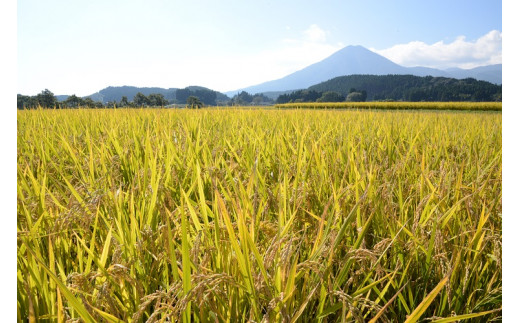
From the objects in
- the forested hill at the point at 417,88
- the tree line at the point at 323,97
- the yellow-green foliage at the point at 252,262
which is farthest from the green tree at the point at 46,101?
the forested hill at the point at 417,88

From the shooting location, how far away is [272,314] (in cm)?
58

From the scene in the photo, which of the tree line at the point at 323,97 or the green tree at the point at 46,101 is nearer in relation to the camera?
the green tree at the point at 46,101

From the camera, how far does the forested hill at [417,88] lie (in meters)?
85.6

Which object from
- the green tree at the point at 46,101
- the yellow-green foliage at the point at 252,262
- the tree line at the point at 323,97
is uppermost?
the tree line at the point at 323,97

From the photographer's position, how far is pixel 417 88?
103m

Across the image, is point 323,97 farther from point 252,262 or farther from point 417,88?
point 252,262

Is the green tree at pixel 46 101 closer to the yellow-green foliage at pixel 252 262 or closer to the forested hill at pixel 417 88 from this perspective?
the yellow-green foliage at pixel 252 262

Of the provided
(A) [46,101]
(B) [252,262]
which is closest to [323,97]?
(A) [46,101]

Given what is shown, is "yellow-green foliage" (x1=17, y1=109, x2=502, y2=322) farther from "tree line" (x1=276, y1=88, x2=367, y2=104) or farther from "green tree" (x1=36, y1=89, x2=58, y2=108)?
"tree line" (x1=276, y1=88, x2=367, y2=104)

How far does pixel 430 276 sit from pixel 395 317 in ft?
0.59

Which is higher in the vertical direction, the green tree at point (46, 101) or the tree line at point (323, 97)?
the tree line at point (323, 97)

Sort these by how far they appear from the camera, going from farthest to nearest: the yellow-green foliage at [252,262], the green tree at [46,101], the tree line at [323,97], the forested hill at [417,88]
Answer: the tree line at [323,97]
the forested hill at [417,88]
the green tree at [46,101]
the yellow-green foliage at [252,262]

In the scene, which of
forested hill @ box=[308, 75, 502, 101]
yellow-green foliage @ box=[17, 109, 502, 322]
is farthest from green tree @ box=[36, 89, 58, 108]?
forested hill @ box=[308, 75, 502, 101]

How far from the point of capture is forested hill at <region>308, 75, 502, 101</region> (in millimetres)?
85562
